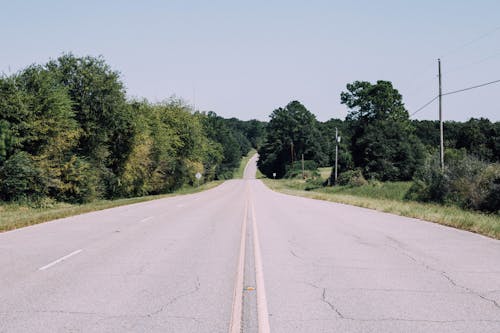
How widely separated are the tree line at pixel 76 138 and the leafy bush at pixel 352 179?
22.8m

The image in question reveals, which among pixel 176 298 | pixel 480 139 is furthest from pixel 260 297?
pixel 480 139

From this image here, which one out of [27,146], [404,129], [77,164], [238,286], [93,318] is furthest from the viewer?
[404,129]

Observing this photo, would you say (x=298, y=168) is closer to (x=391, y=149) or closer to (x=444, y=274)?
(x=391, y=149)

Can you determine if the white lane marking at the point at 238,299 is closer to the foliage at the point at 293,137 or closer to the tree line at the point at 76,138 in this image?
the tree line at the point at 76,138

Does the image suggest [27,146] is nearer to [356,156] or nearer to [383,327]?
[383,327]

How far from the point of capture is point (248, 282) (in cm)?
839

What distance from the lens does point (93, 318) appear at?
242 inches

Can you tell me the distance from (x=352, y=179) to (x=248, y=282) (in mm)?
56953

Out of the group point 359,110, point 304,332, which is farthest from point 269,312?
point 359,110

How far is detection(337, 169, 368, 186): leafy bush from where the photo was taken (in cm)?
6235

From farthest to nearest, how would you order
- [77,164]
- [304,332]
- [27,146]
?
[77,164] < [27,146] < [304,332]

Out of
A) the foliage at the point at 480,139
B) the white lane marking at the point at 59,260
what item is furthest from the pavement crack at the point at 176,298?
the foliage at the point at 480,139

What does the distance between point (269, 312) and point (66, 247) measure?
760 centimetres

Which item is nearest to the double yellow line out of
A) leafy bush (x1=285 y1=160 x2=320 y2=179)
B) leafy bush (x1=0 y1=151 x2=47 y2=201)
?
leafy bush (x1=0 y1=151 x2=47 y2=201)
